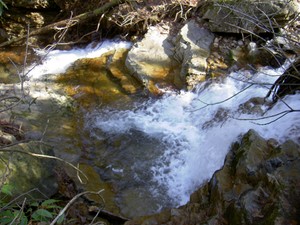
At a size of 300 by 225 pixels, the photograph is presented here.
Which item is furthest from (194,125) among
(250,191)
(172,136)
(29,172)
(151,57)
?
(29,172)

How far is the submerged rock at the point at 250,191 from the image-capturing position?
3037mm

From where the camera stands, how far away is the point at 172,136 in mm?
5473

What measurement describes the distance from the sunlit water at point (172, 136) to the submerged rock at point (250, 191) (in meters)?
0.32

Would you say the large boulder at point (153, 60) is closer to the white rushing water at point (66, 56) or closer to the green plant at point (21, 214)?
the white rushing water at point (66, 56)

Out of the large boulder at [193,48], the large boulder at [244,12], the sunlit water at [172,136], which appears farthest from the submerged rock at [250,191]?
the large boulder at [244,12]

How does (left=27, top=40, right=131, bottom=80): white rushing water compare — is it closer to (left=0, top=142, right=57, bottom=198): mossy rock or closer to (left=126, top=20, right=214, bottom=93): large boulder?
(left=126, top=20, right=214, bottom=93): large boulder

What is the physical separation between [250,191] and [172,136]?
226cm

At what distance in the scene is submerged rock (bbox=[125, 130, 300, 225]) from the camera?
3.04 meters

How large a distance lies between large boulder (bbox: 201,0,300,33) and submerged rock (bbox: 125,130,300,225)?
2996 millimetres

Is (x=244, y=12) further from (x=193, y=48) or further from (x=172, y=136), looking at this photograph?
(x=172, y=136)

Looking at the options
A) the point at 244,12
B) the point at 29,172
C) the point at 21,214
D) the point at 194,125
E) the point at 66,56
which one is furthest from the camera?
the point at 66,56

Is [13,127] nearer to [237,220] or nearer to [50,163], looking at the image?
[50,163]

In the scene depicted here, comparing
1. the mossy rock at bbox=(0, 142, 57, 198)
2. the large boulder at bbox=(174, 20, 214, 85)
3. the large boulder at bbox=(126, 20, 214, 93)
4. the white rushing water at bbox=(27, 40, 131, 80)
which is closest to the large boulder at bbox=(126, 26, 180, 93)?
the large boulder at bbox=(126, 20, 214, 93)

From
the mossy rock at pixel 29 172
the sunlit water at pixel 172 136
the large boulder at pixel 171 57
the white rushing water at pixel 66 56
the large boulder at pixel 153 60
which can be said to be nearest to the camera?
the mossy rock at pixel 29 172
